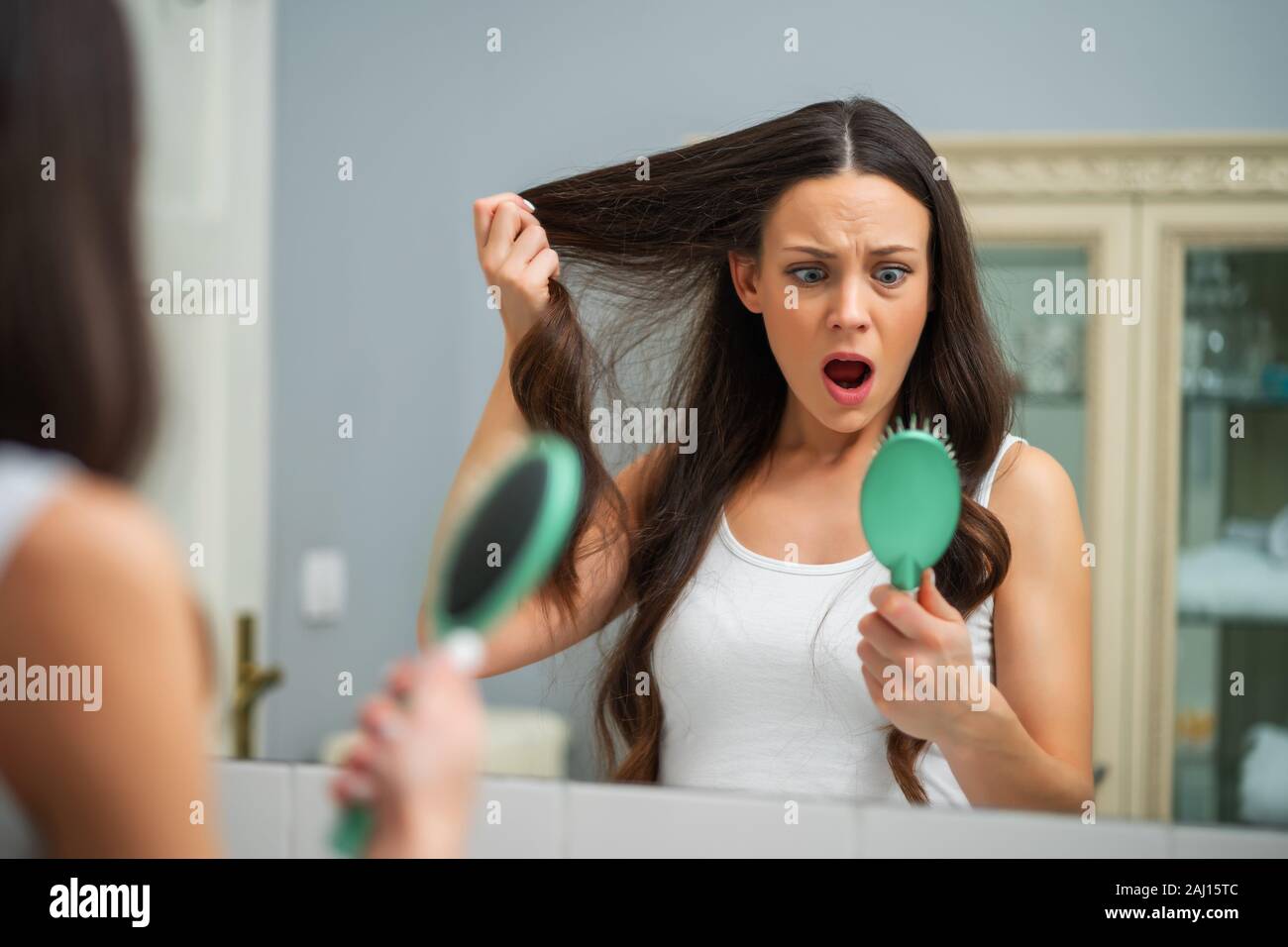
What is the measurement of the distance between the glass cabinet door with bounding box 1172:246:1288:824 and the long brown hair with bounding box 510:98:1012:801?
0.12m

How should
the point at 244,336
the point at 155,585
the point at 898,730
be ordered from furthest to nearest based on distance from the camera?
1. the point at 244,336
2. the point at 898,730
3. the point at 155,585

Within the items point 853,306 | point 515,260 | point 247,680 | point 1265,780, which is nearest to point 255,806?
point 247,680

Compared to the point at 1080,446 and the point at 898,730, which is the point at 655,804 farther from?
the point at 1080,446

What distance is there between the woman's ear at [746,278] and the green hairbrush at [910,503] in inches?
5.5

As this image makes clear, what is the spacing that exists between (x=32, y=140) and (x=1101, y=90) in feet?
1.82

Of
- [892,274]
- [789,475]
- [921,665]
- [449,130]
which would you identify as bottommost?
[921,665]

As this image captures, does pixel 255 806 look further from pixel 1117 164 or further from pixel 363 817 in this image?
pixel 1117 164

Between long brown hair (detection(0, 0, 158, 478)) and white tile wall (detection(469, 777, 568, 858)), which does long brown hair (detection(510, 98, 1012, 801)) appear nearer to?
white tile wall (detection(469, 777, 568, 858))

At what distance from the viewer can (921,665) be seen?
563 millimetres

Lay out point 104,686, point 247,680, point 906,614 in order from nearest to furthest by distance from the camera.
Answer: point 104,686 < point 906,614 < point 247,680

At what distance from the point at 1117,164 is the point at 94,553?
604mm

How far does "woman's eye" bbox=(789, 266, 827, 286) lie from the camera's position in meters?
0.61

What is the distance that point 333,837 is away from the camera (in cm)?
30

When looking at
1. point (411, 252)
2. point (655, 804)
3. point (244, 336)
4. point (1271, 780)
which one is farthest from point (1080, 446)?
point (244, 336)
